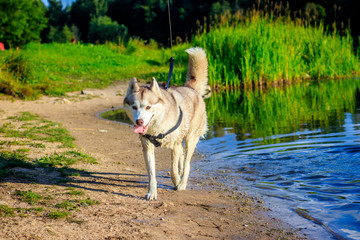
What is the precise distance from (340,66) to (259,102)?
7604 millimetres

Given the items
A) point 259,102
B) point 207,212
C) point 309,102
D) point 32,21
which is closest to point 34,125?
point 207,212

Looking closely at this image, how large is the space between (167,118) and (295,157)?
280 cm

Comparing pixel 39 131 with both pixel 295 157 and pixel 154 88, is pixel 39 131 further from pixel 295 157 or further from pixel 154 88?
pixel 295 157

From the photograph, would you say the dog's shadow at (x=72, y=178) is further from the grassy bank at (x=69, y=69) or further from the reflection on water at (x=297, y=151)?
the grassy bank at (x=69, y=69)

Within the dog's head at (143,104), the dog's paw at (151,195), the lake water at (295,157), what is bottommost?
the lake water at (295,157)

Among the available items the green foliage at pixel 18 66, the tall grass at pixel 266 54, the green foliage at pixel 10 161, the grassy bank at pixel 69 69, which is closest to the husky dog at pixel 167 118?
the green foliage at pixel 10 161

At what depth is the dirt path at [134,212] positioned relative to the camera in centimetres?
378

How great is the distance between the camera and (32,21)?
3269cm

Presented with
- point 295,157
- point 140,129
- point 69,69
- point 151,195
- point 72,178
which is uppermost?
point 69,69

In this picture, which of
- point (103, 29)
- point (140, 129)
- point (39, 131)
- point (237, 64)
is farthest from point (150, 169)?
point (103, 29)

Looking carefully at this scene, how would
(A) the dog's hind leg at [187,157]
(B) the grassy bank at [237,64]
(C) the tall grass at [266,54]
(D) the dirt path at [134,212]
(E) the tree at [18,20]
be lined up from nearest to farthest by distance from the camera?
(D) the dirt path at [134,212], (A) the dog's hind leg at [187,157], (B) the grassy bank at [237,64], (C) the tall grass at [266,54], (E) the tree at [18,20]

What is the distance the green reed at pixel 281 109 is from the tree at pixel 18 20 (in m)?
18.7

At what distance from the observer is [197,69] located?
20.9 ft

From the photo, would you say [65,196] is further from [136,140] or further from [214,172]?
[136,140]
